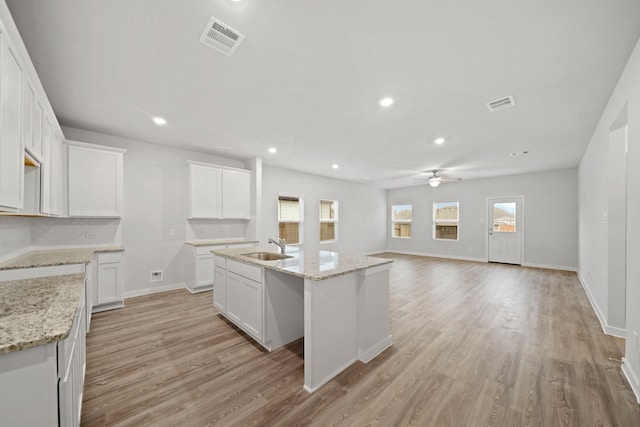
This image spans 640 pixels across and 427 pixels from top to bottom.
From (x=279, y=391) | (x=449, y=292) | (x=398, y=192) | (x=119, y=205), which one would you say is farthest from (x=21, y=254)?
(x=398, y=192)

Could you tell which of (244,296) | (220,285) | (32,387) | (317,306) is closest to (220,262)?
(220,285)

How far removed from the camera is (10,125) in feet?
5.10

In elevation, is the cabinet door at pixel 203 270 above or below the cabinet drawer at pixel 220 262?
below

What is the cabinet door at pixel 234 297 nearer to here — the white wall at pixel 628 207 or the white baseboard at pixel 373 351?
the white baseboard at pixel 373 351

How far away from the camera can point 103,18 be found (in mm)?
1768

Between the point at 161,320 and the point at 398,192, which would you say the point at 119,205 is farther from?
the point at 398,192

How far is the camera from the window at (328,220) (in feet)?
25.6

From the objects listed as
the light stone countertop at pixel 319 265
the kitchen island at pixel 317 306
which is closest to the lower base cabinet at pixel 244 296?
the kitchen island at pixel 317 306

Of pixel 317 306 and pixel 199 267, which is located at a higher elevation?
pixel 317 306

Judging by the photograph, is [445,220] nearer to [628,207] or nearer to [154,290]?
[628,207]

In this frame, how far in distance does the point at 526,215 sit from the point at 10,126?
30.6 ft

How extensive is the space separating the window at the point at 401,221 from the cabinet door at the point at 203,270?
23.5 feet

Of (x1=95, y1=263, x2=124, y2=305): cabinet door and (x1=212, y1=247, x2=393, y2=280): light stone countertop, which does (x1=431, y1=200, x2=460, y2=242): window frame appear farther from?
(x1=95, y1=263, x2=124, y2=305): cabinet door

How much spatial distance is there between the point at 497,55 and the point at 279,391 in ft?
10.4
